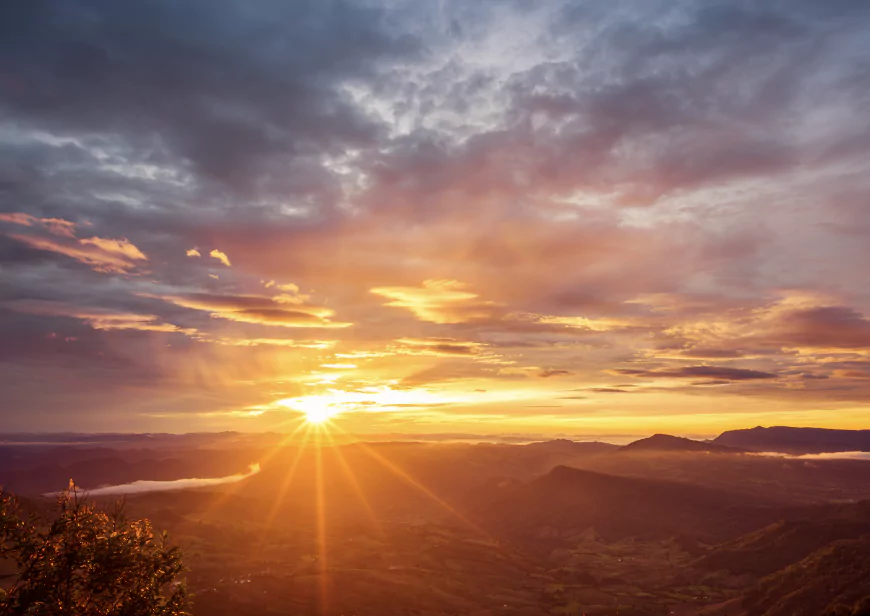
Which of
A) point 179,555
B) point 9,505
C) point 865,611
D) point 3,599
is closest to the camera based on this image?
point 3,599

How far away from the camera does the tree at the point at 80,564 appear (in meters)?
33.8

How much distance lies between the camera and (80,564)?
3528 cm

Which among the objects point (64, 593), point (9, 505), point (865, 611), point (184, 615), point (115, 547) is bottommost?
point (865, 611)

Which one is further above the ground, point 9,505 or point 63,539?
point 9,505

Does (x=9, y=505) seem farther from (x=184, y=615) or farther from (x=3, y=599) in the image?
(x=184, y=615)

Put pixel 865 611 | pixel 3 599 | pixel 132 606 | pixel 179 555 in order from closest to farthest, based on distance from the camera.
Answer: pixel 3 599 < pixel 132 606 < pixel 179 555 < pixel 865 611

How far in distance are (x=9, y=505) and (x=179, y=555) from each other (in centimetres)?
1245

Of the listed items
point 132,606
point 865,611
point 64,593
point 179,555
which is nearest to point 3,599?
point 64,593

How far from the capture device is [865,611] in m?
105

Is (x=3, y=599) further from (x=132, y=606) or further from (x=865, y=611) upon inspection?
(x=865, y=611)

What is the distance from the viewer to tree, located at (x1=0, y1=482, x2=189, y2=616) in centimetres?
3384

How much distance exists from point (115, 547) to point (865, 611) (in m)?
129

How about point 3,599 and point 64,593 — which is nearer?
point 3,599

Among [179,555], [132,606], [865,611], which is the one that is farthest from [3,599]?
[865,611]
